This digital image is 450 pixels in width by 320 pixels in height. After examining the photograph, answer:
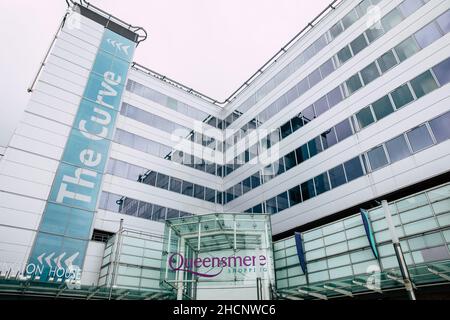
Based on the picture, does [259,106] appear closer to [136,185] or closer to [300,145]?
[300,145]

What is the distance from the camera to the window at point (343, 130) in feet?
78.4

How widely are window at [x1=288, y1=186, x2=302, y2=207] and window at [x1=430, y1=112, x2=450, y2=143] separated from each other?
10.6m

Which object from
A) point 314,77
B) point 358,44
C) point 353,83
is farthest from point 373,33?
point 314,77

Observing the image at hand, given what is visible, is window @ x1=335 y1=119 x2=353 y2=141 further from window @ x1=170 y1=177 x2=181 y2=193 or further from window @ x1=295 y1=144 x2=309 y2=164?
window @ x1=170 y1=177 x2=181 y2=193

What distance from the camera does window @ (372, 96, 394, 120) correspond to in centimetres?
2160

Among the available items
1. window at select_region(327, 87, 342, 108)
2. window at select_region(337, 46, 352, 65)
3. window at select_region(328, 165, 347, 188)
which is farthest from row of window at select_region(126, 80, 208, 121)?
window at select_region(328, 165, 347, 188)

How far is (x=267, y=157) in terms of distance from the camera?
31031 mm

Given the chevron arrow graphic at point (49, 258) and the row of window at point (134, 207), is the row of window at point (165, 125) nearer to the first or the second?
the row of window at point (134, 207)

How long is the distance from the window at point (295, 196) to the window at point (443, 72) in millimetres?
12319

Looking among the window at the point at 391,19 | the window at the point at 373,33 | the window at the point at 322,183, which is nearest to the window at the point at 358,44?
the window at the point at 373,33

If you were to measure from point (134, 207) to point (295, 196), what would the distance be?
14.1 m

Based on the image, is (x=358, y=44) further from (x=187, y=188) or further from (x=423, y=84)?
(x=187, y=188)

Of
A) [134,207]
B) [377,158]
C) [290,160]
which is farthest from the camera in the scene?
[134,207]
